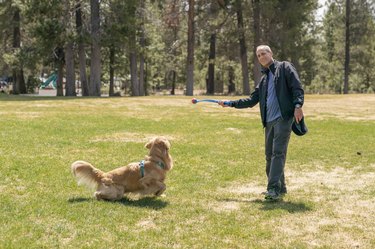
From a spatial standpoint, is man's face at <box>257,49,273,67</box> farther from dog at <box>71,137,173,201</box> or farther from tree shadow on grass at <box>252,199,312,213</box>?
tree shadow on grass at <box>252,199,312,213</box>

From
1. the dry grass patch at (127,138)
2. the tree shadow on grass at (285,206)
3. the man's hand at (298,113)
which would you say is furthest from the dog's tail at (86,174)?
the dry grass patch at (127,138)

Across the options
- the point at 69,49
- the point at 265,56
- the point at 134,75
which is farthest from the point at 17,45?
the point at 265,56

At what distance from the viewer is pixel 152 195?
631 cm

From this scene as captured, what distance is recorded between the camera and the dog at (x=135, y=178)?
20.0 feet

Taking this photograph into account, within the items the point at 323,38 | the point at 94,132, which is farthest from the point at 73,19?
the point at 323,38

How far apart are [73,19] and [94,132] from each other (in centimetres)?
2131

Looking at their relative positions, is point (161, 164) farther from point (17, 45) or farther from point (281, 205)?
point (17, 45)

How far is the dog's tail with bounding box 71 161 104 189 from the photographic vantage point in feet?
19.7

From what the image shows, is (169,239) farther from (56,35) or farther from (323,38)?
(323,38)

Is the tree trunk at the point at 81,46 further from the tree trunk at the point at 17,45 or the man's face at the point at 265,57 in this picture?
the man's face at the point at 265,57

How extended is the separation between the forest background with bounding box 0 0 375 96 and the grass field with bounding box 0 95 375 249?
18614 mm

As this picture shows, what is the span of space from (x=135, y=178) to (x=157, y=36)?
121 feet

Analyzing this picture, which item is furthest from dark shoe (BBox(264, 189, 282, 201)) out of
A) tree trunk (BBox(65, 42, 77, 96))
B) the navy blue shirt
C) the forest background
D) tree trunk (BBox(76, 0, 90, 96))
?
tree trunk (BBox(65, 42, 77, 96))

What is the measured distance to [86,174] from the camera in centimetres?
604
